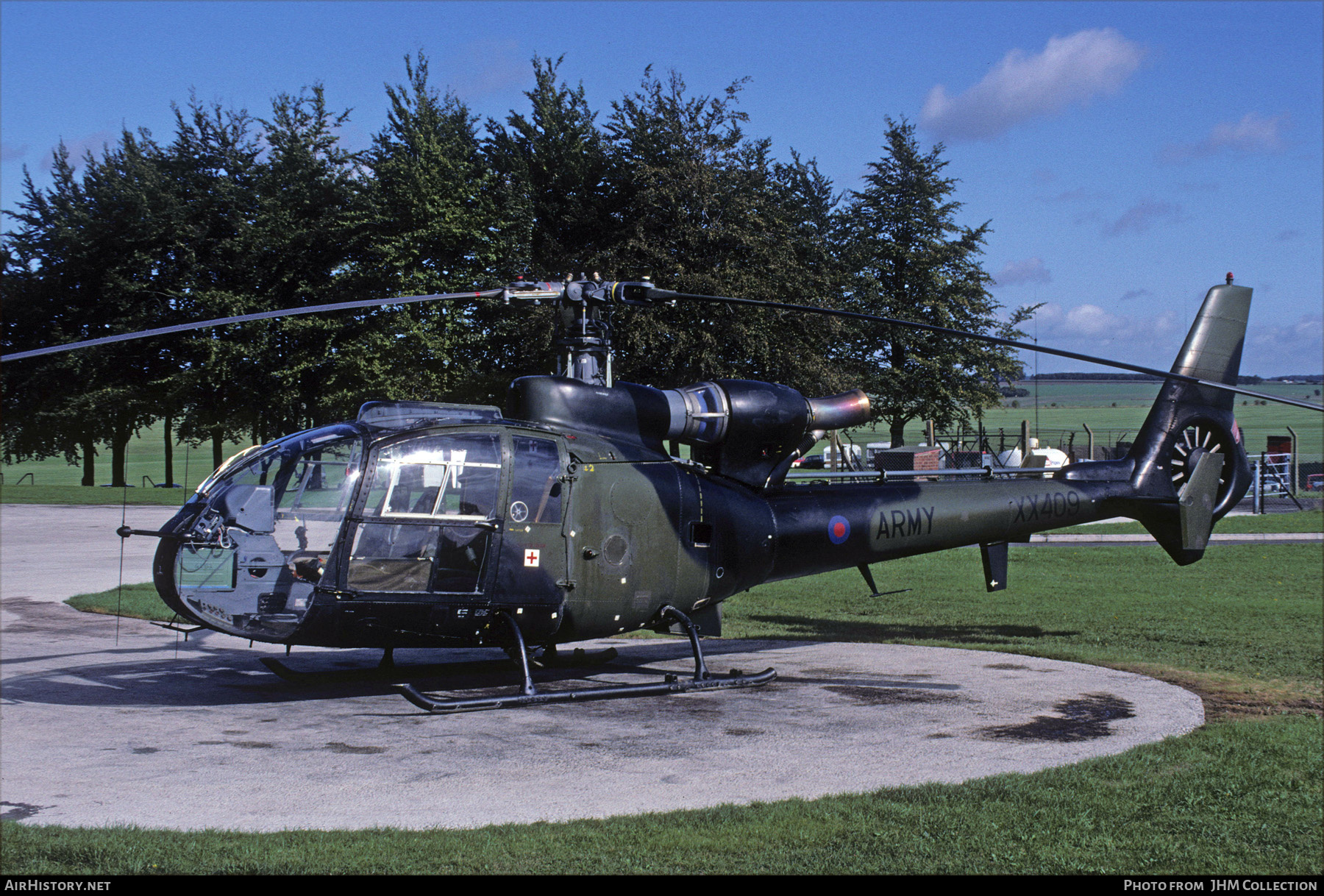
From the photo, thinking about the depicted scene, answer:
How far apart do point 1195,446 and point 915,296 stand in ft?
101

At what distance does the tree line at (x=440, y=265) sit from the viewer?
29422mm

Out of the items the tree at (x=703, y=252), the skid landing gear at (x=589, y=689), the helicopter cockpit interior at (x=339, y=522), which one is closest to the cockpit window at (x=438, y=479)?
the helicopter cockpit interior at (x=339, y=522)

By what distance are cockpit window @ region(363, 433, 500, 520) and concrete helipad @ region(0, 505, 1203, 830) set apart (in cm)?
185

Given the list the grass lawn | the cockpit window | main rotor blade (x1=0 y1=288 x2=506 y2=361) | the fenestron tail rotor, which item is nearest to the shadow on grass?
the fenestron tail rotor

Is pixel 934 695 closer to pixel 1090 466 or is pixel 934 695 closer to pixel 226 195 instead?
pixel 1090 466

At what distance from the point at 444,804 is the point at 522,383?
169 inches

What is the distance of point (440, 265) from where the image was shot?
32781mm

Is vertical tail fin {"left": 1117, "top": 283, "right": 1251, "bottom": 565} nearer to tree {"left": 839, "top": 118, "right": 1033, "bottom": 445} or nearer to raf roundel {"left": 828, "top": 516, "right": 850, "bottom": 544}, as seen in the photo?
raf roundel {"left": 828, "top": 516, "right": 850, "bottom": 544}

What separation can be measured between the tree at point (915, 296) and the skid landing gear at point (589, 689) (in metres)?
30.5

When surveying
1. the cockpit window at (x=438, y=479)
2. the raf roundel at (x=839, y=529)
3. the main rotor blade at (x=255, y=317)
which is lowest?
the raf roundel at (x=839, y=529)

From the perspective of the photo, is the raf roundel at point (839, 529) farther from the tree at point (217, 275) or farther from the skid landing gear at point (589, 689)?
the tree at point (217, 275)

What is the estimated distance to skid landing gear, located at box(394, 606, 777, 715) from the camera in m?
8.75
